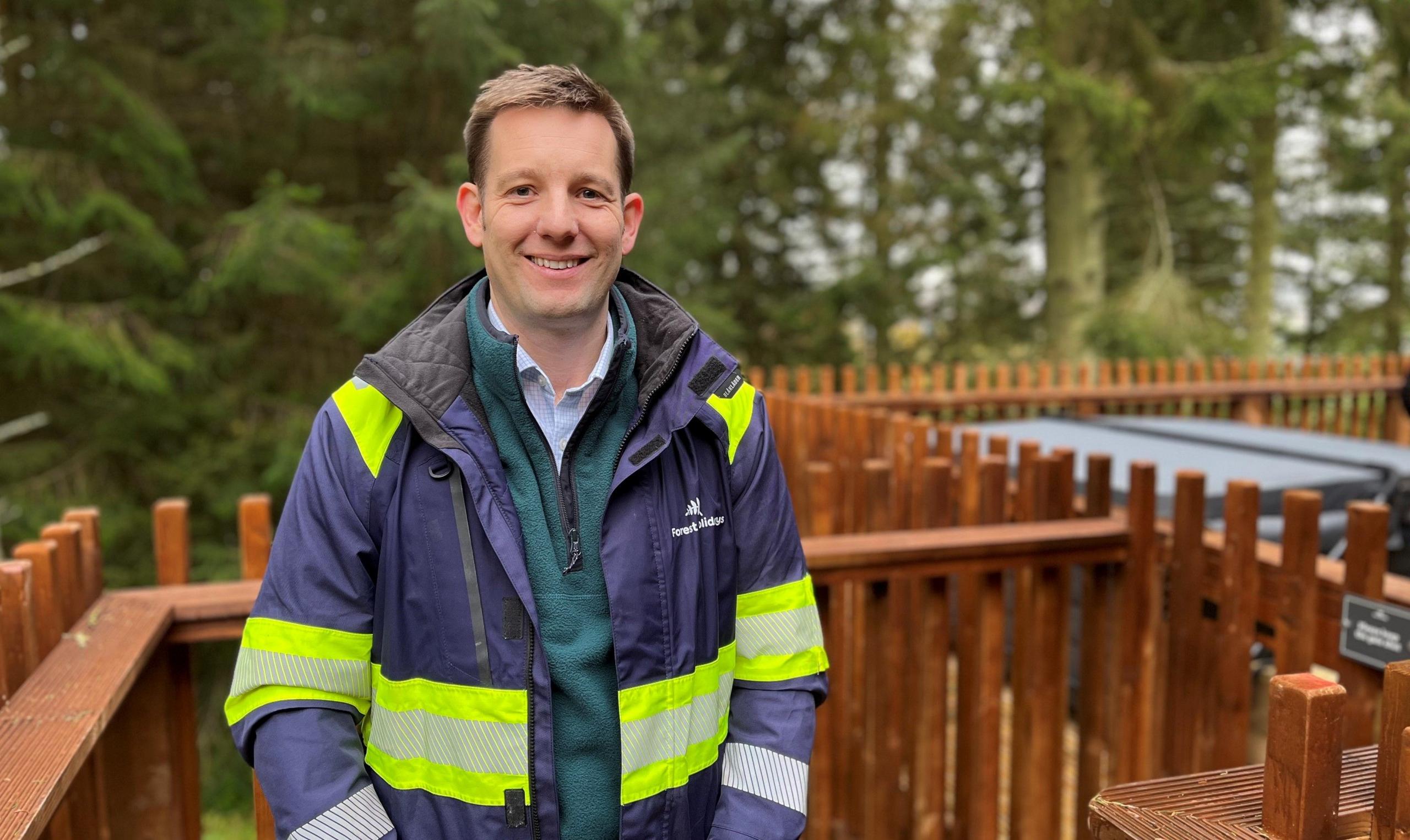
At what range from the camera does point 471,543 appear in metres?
1.58

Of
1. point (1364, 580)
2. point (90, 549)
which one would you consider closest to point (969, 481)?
point (1364, 580)

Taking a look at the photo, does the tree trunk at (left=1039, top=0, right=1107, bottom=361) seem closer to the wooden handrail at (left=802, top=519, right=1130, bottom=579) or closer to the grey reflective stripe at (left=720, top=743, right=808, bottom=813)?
the wooden handrail at (left=802, top=519, right=1130, bottom=579)

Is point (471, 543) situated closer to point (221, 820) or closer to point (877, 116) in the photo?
point (221, 820)

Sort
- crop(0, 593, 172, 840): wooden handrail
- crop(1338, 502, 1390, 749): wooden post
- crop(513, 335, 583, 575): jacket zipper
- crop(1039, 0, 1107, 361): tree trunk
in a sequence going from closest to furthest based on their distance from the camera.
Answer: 1. crop(0, 593, 172, 840): wooden handrail
2. crop(513, 335, 583, 575): jacket zipper
3. crop(1338, 502, 1390, 749): wooden post
4. crop(1039, 0, 1107, 361): tree trunk

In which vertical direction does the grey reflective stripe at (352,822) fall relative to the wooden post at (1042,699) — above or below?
above

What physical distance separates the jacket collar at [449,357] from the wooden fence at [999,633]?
0.94 m

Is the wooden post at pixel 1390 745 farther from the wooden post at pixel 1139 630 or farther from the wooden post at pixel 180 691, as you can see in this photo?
the wooden post at pixel 180 691

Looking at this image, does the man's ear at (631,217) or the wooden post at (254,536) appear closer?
the man's ear at (631,217)

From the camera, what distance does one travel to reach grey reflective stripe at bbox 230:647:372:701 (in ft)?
5.04

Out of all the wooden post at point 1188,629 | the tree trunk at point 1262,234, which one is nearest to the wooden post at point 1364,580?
the wooden post at point 1188,629

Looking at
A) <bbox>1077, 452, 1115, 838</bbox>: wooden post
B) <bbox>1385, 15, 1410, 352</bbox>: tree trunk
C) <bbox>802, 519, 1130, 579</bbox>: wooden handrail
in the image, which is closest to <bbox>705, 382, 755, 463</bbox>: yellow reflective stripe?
<bbox>802, 519, 1130, 579</bbox>: wooden handrail

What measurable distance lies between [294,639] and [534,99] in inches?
35.6

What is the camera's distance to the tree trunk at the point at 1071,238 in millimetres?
13094

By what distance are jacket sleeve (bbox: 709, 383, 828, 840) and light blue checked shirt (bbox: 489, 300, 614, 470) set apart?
0.21 m
